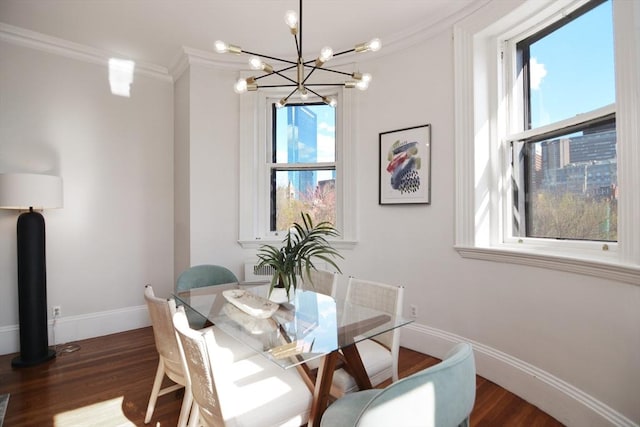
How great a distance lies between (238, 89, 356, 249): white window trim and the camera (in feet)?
11.0

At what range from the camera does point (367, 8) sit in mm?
2637

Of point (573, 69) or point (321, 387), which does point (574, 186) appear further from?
point (321, 387)

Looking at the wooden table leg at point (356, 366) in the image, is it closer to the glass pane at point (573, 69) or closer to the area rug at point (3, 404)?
the glass pane at point (573, 69)

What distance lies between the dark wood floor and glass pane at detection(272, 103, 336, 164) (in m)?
2.20

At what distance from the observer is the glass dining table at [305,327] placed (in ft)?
4.77

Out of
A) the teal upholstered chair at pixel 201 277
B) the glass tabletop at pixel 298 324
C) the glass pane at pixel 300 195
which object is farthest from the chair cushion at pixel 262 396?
the glass pane at pixel 300 195

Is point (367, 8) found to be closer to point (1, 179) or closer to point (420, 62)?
point (420, 62)

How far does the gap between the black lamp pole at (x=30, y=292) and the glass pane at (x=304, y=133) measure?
2259 millimetres

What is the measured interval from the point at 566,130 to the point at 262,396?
236 cm

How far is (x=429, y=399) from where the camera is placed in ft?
2.81

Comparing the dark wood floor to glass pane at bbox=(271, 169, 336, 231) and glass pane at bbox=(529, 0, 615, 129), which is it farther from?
glass pane at bbox=(529, 0, 615, 129)

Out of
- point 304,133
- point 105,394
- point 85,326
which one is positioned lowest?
point 105,394

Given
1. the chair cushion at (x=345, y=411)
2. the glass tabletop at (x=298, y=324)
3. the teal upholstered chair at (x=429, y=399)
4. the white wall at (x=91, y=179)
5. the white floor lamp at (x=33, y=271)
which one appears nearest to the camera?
the teal upholstered chair at (x=429, y=399)

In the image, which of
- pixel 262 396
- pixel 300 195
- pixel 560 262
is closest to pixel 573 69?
pixel 560 262
